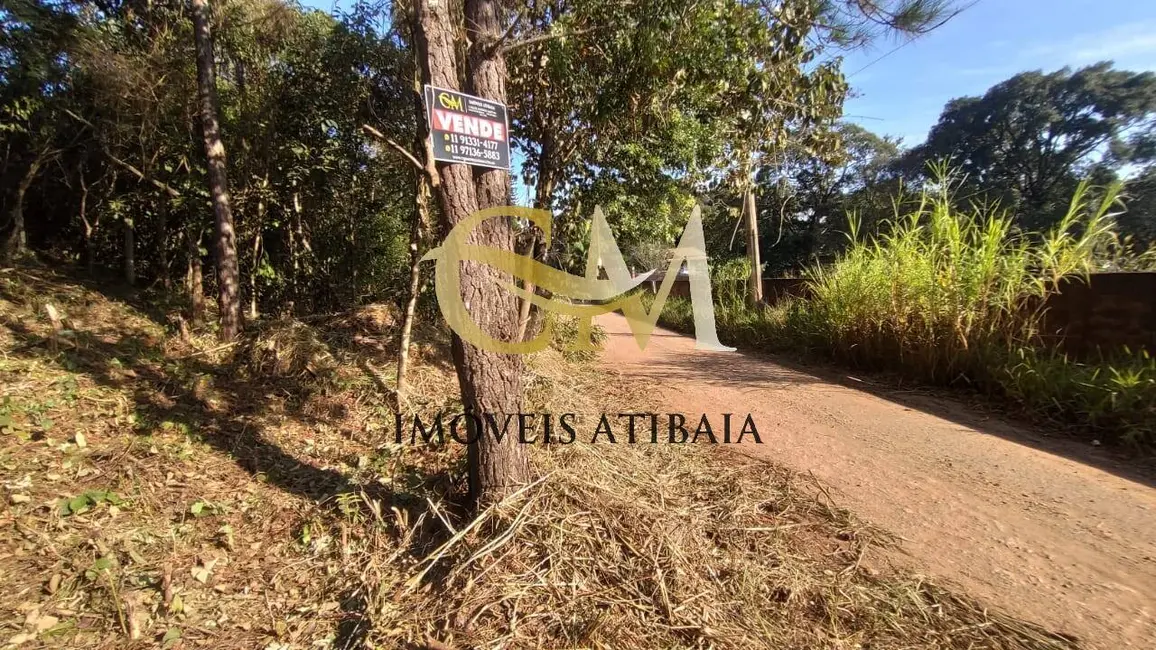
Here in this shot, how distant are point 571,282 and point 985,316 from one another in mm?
3845

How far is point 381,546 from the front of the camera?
6.58 ft

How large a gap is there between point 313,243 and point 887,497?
6527 mm

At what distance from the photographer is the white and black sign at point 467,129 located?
179 centimetres

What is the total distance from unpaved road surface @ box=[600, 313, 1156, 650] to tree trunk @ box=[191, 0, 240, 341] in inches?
159

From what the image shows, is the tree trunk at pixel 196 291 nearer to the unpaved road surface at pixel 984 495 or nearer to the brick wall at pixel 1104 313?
the unpaved road surface at pixel 984 495

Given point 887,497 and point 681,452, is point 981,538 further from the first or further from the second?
point 681,452

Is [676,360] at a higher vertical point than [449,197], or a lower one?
lower

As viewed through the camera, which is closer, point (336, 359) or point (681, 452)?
point (681, 452)

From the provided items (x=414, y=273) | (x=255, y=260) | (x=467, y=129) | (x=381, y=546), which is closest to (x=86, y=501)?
(x=381, y=546)

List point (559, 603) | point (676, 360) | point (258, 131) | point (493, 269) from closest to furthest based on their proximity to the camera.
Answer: point (559, 603)
point (493, 269)
point (258, 131)
point (676, 360)

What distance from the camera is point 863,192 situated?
1816cm

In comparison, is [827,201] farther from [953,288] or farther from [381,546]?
[381,546]

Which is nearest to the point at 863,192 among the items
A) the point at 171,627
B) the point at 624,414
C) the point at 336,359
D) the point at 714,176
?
the point at 714,176

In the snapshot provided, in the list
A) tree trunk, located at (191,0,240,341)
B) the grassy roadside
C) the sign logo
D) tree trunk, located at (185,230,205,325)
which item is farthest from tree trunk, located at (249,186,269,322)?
the sign logo
